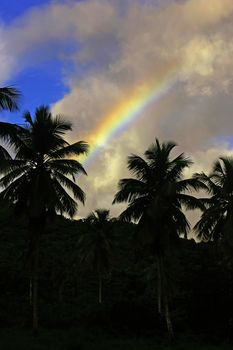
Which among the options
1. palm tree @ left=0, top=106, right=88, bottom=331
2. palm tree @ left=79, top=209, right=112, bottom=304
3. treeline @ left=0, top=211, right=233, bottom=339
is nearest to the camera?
palm tree @ left=0, top=106, right=88, bottom=331

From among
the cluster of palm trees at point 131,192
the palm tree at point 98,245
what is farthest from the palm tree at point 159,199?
the palm tree at point 98,245

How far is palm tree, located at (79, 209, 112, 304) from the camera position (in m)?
57.2

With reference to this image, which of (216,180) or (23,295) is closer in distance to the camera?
(216,180)

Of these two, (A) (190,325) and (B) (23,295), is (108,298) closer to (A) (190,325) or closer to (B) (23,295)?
(B) (23,295)

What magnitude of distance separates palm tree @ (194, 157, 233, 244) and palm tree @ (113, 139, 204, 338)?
2876mm

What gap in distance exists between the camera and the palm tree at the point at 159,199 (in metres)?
31.9

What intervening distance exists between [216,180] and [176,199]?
5416 millimetres

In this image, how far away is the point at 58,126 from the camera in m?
31.7

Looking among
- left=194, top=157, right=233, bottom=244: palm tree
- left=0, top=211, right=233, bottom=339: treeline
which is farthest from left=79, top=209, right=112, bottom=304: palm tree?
left=194, top=157, right=233, bottom=244: palm tree

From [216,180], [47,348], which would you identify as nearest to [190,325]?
[216,180]

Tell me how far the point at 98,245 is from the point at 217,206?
25.5 m

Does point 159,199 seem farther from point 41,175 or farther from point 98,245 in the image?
point 98,245

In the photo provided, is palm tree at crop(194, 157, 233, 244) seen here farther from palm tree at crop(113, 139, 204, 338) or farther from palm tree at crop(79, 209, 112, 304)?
palm tree at crop(79, 209, 112, 304)

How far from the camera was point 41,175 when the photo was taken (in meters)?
30.0
